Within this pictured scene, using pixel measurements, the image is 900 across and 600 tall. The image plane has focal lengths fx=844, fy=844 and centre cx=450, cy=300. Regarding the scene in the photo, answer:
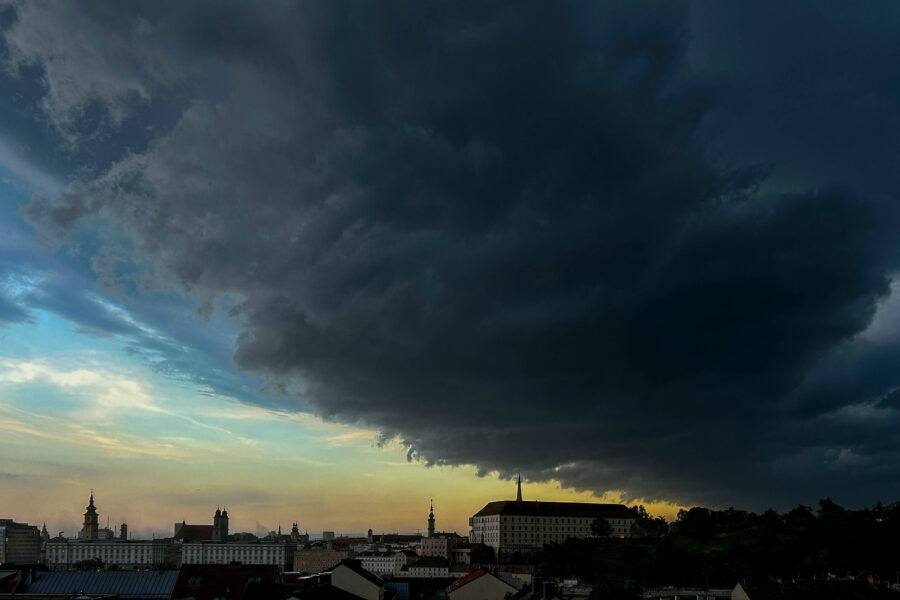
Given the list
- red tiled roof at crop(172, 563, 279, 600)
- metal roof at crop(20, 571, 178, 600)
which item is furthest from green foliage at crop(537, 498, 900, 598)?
metal roof at crop(20, 571, 178, 600)

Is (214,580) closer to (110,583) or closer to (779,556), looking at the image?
(110,583)

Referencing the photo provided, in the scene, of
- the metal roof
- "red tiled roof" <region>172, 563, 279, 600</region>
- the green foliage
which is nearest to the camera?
the metal roof

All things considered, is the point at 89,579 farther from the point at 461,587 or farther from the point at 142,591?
the point at 461,587

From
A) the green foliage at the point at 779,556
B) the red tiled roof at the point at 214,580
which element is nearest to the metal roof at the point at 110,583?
the red tiled roof at the point at 214,580

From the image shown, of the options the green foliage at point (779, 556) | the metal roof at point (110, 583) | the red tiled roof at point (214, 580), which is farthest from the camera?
the green foliage at point (779, 556)

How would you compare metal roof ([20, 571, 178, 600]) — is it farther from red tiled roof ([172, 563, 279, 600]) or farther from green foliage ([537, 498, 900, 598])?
green foliage ([537, 498, 900, 598])

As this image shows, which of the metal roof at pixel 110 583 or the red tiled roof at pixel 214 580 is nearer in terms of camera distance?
the metal roof at pixel 110 583

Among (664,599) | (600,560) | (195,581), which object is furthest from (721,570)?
(195,581)

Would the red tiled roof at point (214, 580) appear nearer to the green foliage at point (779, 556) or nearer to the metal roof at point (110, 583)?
the metal roof at point (110, 583)
